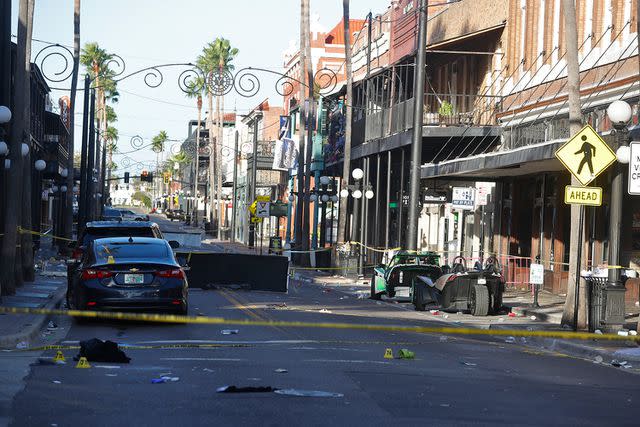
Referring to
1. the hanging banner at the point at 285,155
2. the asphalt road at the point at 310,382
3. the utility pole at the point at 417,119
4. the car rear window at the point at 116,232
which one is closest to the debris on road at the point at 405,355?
the asphalt road at the point at 310,382

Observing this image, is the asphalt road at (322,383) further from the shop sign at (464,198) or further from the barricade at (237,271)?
the shop sign at (464,198)

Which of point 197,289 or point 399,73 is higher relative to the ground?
point 399,73

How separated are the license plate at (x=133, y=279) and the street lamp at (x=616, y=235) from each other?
761 cm

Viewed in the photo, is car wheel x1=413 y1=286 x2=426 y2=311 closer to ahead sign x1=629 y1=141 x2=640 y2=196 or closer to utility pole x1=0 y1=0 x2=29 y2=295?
utility pole x1=0 y1=0 x2=29 y2=295

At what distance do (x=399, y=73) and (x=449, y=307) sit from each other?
20679 mm

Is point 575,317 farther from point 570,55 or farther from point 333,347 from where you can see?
point 333,347

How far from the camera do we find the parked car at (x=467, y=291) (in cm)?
2428

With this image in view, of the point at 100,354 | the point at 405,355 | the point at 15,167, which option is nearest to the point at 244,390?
the point at 100,354

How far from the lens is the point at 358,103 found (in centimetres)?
5556

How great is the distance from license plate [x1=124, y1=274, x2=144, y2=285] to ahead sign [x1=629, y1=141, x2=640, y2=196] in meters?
7.65

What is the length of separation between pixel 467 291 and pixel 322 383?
43.5 ft

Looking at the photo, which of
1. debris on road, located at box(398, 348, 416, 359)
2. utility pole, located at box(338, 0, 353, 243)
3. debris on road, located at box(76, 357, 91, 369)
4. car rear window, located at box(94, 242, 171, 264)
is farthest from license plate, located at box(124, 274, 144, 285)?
utility pole, located at box(338, 0, 353, 243)

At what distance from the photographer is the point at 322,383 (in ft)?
39.0

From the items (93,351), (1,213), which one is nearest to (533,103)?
(1,213)
